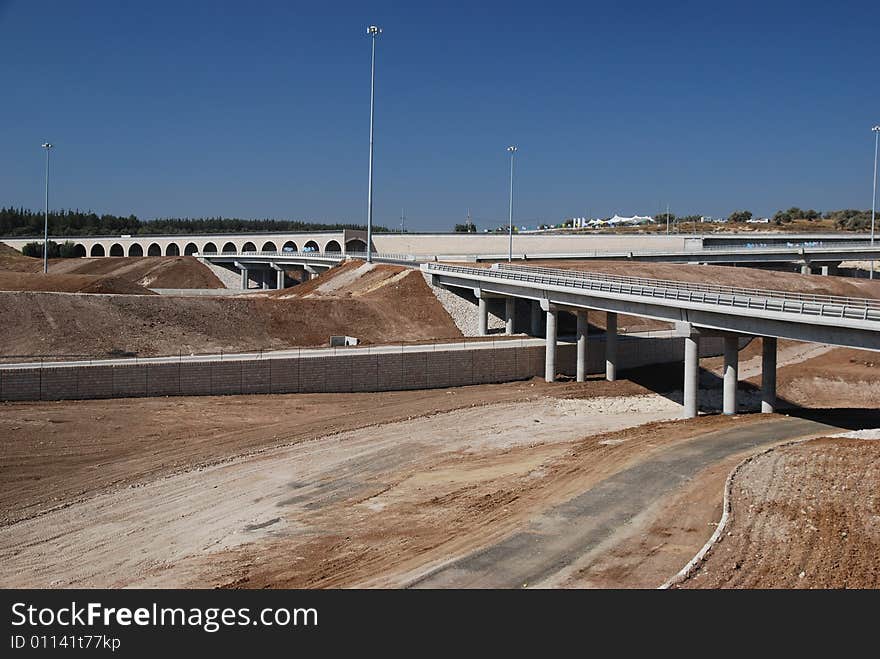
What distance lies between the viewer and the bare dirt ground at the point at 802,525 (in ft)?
56.9

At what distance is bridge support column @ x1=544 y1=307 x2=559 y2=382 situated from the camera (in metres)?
53.5

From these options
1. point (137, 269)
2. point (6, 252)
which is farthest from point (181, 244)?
point (6, 252)

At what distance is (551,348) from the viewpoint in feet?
177

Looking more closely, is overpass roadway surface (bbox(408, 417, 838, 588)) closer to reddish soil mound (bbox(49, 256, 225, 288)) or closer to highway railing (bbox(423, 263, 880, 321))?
highway railing (bbox(423, 263, 880, 321))

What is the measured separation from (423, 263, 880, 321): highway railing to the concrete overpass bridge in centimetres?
4

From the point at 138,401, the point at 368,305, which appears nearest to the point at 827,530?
the point at 138,401

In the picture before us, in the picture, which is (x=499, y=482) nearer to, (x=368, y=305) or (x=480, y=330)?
(x=480, y=330)

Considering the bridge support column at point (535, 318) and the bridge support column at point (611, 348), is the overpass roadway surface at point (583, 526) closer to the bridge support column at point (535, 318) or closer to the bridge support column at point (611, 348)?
the bridge support column at point (611, 348)

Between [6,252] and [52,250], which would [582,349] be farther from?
[52,250]

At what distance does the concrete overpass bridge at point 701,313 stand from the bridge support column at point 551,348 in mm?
68

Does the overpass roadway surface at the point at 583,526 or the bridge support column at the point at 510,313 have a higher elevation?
the bridge support column at the point at 510,313

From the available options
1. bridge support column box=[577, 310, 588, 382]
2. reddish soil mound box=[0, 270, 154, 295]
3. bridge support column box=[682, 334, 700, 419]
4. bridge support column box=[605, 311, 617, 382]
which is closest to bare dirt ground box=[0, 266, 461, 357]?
bridge support column box=[577, 310, 588, 382]

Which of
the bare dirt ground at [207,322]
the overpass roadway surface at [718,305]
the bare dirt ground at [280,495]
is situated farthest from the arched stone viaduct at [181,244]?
the bare dirt ground at [280,495]
